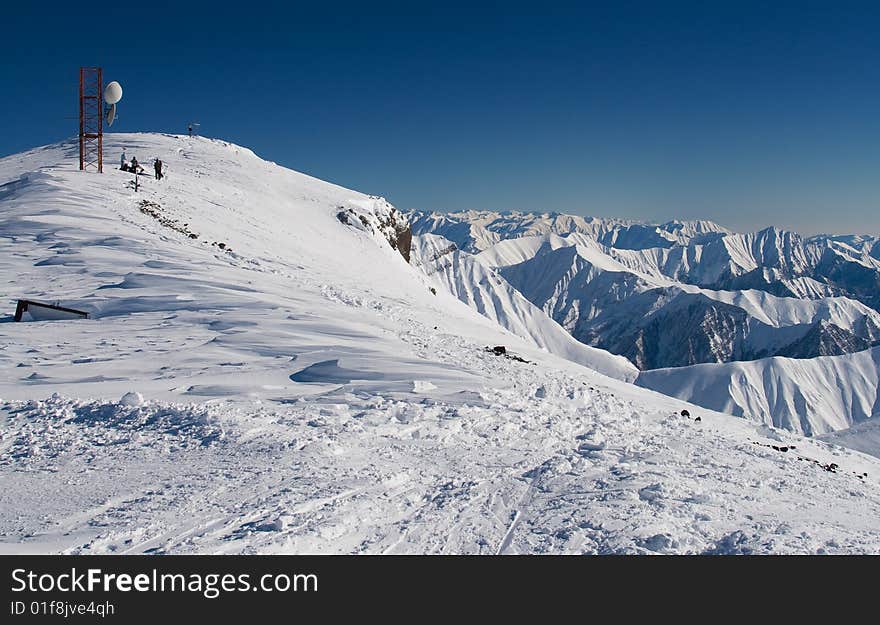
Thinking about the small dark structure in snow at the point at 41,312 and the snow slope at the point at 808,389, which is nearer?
the small dark structure in snow at the point at 41,312

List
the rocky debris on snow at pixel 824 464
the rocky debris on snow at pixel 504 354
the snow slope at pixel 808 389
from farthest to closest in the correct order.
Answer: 1. the snow slope at pixel 808 389
2. the rocky debris on snow at pixel 504 354
3. the rocky debris on snow at pixel 824 464

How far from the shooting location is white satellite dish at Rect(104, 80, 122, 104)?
3128 centimetres

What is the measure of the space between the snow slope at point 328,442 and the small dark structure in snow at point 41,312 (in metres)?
0.54

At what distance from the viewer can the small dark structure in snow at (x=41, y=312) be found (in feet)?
41.1

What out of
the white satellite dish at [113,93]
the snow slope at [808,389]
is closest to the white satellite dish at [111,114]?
the white satellite dish at [113,93]

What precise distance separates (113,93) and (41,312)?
23.9 meters

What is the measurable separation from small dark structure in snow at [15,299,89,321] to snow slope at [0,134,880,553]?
538 mm

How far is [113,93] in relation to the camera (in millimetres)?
31531

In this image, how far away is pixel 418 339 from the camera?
15617mm

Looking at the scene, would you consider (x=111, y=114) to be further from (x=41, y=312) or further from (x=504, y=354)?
(x=504, y=354)

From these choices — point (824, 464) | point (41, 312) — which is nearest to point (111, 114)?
point (41, 312)

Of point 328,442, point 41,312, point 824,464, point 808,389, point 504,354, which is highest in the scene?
point 41,312

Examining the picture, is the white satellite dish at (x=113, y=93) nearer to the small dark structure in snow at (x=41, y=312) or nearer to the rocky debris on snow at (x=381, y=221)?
the rocky debris on snow at (x=381, y=221)
